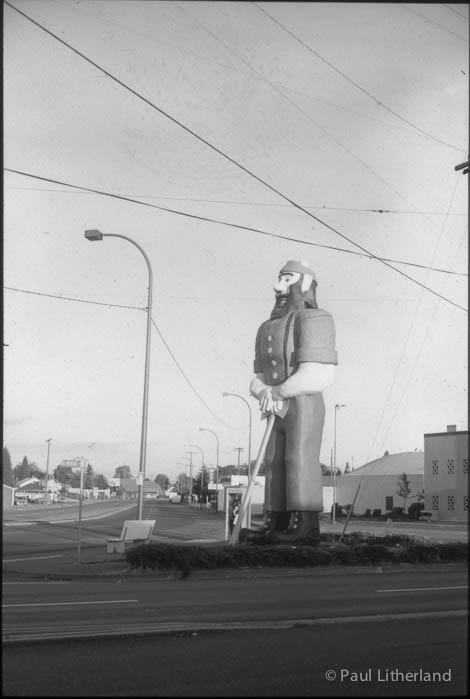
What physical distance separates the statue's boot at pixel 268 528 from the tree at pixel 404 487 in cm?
4543

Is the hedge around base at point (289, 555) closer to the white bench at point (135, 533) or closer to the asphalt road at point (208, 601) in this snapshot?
the asphalt road at point (208, 601)

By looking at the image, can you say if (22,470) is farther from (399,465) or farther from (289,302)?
(289,302)

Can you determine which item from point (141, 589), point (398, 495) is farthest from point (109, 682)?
point (398, 495)

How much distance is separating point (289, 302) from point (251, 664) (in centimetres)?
1446

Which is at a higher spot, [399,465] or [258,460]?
[258,460]

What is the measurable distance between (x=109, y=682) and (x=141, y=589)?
7.67 meters

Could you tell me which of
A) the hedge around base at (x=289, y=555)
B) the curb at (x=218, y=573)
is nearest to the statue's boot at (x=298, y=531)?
the hedge around base at (x=289, y=555)

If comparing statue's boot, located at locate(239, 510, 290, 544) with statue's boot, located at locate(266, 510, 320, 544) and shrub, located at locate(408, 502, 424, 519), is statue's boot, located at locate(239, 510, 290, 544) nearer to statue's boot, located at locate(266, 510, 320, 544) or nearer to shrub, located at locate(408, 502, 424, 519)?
statue's boot, located at locate(266, 510, 320, 544)

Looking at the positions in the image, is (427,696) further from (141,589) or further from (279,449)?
(279,449)

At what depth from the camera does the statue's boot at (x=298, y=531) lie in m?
20.1

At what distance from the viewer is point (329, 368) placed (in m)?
20.2

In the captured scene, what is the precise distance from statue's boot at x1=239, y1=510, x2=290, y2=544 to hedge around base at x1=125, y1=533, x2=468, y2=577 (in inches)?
37.3

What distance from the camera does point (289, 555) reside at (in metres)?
18.3

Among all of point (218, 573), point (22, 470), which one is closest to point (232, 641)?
point (218, 573)
